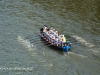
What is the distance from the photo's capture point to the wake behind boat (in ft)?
172

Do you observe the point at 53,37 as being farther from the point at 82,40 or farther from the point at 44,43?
the point at 82,40

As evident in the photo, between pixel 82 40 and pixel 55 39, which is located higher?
pixel 55 39

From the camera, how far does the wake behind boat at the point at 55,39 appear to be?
172ft

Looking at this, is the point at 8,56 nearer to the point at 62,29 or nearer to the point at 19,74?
the point at 19,74

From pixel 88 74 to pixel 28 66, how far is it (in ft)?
36.3

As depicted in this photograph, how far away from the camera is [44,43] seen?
186ft

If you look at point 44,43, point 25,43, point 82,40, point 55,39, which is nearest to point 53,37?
point 55,39

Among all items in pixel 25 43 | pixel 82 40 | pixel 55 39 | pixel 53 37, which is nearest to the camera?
pixel 55 39

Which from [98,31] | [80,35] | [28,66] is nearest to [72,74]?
[28,66]

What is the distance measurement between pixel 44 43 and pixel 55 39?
2.82 metres

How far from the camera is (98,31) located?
63219mm

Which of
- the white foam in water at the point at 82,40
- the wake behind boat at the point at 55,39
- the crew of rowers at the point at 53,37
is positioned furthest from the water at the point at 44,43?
the crew of rowers at the point at 53,37

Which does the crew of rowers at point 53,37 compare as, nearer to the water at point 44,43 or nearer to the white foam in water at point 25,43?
the water at point 44,43

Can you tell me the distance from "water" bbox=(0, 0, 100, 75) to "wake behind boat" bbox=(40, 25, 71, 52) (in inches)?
43.1
